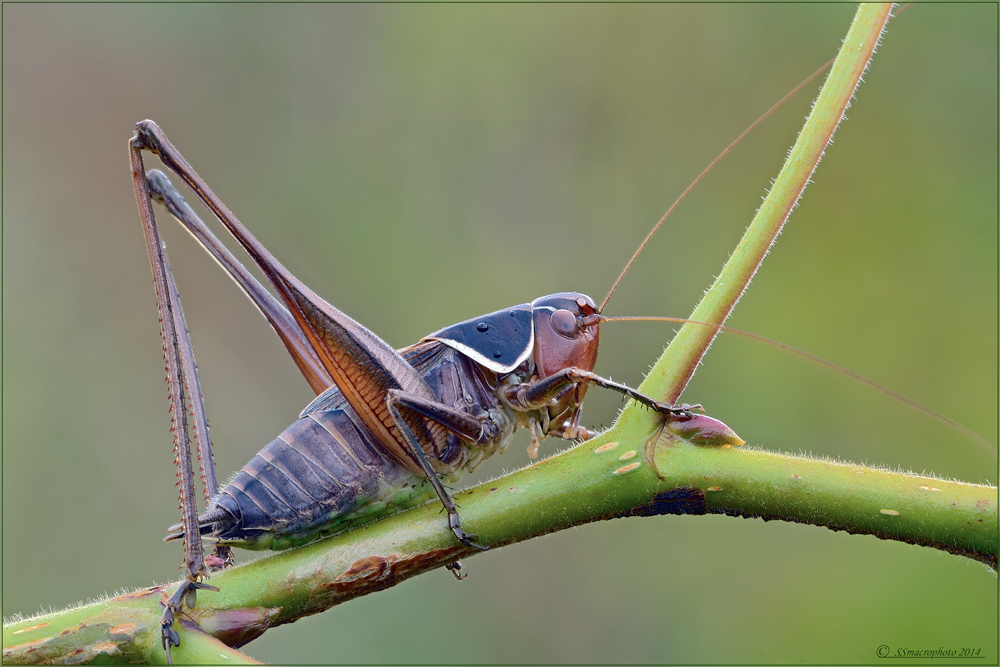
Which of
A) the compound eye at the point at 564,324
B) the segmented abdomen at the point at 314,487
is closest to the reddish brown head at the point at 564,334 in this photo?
the compound eye at the point at 564,324

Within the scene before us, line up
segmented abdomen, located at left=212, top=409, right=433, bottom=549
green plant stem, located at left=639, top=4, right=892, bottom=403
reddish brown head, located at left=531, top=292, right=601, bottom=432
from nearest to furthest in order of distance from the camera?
green plant stem, located at left=639, top=4, right=892, bottom=403
segmented abdomen, located at left=212, top=409, right=433, bottom=549
reddish brown head, located at left=531, top=292, right=601, bottom=432

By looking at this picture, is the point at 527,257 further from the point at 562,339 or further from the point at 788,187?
the point at 788,187

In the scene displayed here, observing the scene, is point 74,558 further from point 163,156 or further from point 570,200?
point 570,200

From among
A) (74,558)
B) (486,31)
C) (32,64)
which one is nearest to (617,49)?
(486,31)

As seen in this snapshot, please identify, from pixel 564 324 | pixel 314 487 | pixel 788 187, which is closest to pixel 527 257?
pixel 564 324

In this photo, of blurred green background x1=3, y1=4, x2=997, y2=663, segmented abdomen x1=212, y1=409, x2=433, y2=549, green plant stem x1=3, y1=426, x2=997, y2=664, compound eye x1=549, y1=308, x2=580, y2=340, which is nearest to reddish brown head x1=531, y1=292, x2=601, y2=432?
compound eye x1=549, y1=308, x2=580, y2=340

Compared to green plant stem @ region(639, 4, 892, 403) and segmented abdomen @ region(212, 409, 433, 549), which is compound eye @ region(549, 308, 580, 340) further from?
green plant stem @ region(639, 4, 892, 403)
